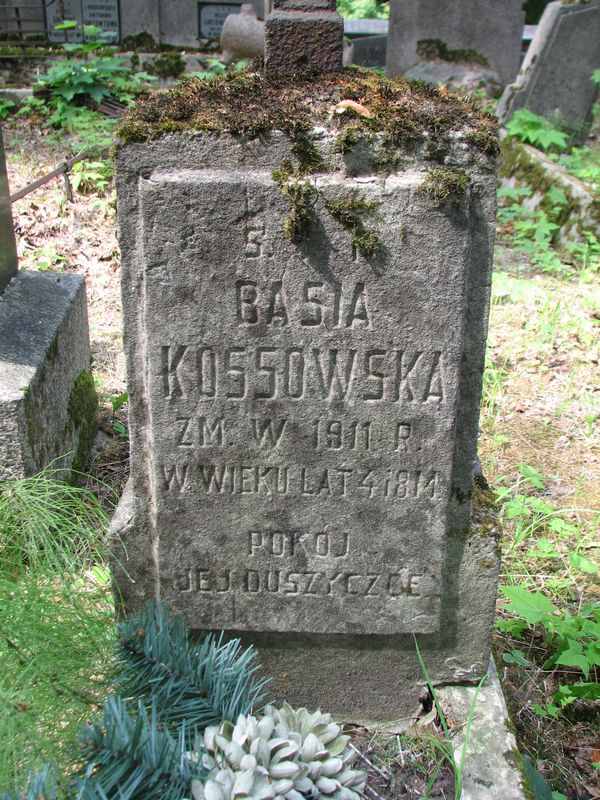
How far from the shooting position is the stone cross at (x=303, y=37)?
1926 mm

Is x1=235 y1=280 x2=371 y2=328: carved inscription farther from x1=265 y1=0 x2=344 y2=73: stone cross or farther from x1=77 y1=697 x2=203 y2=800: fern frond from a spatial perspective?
x1=77 y1=697 x2=203 y2=800: fern frond

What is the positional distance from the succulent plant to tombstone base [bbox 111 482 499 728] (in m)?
0.43

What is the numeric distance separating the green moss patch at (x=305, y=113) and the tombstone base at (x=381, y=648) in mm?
995

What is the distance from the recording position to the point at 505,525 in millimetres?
3303

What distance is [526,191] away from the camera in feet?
23.0

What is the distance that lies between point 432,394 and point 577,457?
84.8 inches

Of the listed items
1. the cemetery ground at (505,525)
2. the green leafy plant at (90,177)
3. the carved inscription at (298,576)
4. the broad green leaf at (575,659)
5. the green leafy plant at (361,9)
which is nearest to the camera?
the cemetery ground at (505,525)

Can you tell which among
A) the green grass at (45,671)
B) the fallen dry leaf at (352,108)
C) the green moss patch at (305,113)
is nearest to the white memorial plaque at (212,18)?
the green moss patch at (305,113)

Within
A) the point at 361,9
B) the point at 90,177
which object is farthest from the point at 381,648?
the point at 361,9

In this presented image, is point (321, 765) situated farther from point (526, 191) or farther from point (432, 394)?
point (526, 191)

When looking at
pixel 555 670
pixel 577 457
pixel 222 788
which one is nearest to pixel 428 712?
pixel 555 670

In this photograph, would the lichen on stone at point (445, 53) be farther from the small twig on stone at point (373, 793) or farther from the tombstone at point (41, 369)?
the small twig on stone at point (373, 793)

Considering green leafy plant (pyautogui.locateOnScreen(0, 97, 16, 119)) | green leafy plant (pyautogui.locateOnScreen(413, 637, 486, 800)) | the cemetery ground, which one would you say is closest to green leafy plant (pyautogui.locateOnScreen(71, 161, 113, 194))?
the cemetery ground

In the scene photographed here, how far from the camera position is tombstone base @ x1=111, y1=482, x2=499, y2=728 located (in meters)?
2.17
